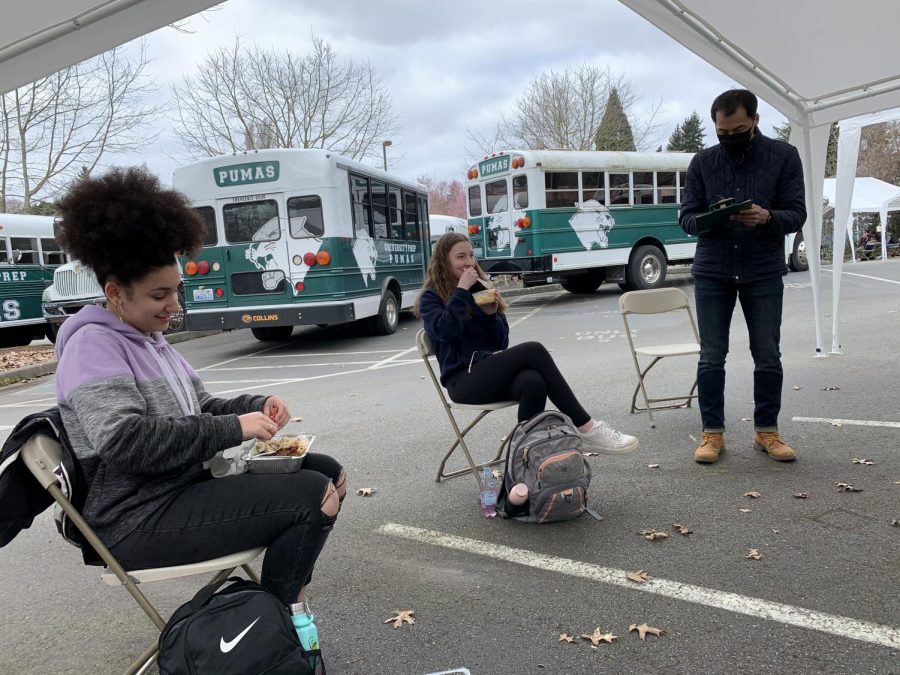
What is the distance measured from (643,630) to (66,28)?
3.46 m

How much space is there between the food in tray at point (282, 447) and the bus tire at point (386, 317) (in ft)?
29.0

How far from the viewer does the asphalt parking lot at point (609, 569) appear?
7.13 feet

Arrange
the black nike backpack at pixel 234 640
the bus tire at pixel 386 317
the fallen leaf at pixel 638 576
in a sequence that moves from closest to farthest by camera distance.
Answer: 1. the black nike backpack at pixel 234 640
2. the fallen leaf at pixel 638 576
3. the bus tire at pixel 386 317

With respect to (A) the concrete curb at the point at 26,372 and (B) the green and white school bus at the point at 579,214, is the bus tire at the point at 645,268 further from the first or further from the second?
(A) the concrete curb at the point at 26,372

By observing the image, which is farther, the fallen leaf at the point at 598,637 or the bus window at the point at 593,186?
the bus window at the point at 593,186

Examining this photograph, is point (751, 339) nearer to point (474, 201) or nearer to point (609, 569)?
point (609, 569)

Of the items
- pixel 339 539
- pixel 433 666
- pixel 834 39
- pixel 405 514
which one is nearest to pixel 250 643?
pixel 433 666

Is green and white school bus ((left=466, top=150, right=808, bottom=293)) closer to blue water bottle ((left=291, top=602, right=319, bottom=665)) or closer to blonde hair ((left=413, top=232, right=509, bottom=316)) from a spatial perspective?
blonde hair ((left=413, top=232, right=509, bottom=316))

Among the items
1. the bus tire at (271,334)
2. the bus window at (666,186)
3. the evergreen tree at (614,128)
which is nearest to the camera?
the bus tire at (271,334)

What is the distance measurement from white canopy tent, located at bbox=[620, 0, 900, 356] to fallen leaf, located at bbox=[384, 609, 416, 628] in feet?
12.5

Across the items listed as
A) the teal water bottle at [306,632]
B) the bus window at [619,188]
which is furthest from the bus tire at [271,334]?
the teal water bottle at [306,632]

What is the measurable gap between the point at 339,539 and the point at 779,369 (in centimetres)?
275

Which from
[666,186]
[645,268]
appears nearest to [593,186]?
[666,186]

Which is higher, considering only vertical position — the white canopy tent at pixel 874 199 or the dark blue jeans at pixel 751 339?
the white canopy tent at pixel 874 199
